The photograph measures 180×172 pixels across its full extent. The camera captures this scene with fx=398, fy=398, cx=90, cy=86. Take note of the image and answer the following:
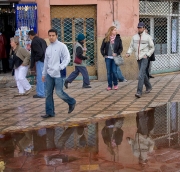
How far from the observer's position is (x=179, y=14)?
47.7ft

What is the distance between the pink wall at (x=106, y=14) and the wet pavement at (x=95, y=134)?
295cm

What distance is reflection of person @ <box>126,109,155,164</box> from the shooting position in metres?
5.62

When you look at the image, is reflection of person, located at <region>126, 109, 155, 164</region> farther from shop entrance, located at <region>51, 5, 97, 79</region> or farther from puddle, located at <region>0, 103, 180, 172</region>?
shop entrance, located at <region>51, 5, 97, 79</region>

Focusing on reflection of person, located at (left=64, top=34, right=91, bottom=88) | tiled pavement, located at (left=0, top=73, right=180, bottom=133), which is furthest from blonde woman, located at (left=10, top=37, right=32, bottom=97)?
reflection of person, located at (left=64, top=34, right=91, bottom=88)

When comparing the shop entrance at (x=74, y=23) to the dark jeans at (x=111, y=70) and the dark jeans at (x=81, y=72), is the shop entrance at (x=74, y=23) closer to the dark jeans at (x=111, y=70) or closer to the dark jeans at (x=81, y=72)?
the dark jeans at (x=81, y=72)

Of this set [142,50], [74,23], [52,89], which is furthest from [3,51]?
[52,89]

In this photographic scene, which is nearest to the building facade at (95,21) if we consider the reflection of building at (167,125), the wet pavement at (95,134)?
the wet pavement at (95,134)

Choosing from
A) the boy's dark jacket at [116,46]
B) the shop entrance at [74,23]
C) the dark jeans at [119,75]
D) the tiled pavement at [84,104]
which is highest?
the shop entrance at [74,23]

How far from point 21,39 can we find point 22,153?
21.7 ft

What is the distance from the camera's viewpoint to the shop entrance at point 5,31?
48.2 ft

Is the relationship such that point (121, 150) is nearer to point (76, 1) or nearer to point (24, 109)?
point (24, 109)

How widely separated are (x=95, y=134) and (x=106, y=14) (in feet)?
21.7

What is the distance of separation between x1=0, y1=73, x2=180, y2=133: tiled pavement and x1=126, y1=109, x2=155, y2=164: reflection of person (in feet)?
1.50

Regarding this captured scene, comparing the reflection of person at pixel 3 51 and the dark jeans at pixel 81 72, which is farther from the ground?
the reflection of person at pixel 3 51
